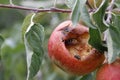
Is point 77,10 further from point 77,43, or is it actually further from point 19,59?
point 19,59

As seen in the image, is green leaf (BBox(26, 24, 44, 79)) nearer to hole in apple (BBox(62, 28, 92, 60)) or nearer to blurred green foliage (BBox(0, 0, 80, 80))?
hole in apple (BBox(62, 28, 92, 60))

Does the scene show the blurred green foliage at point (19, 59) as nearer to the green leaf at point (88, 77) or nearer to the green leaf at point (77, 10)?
the green leaf at point (88, 77)

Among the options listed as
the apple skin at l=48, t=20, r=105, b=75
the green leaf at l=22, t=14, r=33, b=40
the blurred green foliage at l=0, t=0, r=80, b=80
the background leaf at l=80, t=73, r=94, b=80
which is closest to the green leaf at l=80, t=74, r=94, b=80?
the background leaf at l=80, t=73, r=94, b=80

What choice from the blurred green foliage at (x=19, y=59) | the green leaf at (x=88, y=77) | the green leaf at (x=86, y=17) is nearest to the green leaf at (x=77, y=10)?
the green leaf at (x=86, y=17)

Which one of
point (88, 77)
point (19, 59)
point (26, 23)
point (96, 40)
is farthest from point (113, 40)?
point (19, 59)

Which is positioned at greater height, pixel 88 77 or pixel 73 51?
pixel 73 51
